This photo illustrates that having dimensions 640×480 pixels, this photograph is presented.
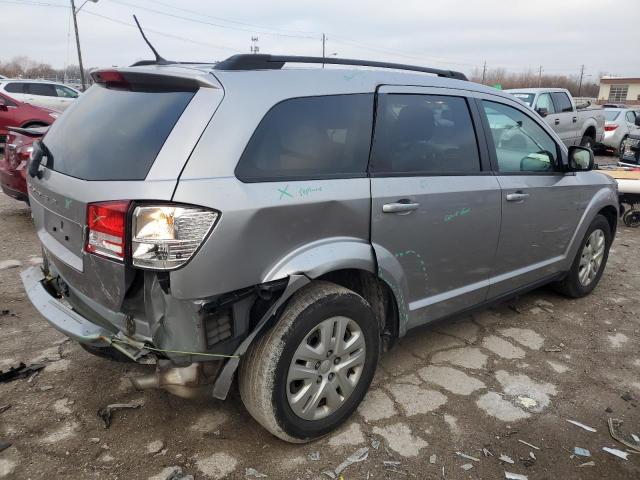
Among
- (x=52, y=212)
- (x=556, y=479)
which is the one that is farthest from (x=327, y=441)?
(x=52, y=212)

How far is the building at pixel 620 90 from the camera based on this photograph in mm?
62531

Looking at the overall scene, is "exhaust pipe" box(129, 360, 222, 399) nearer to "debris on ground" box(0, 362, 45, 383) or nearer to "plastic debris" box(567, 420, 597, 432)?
"debris on ground" box(0, 362, 45, 383)

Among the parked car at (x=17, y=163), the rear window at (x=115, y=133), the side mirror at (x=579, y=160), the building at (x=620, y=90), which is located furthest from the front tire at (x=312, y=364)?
the building at (x=620, y=90)

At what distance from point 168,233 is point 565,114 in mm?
11928

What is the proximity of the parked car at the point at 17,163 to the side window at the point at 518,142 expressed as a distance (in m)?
4.68

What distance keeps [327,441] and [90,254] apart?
4.70 feet

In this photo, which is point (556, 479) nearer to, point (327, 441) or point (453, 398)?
point (453, 398)

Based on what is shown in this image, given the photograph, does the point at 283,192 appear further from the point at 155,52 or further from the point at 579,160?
the point at 579,160

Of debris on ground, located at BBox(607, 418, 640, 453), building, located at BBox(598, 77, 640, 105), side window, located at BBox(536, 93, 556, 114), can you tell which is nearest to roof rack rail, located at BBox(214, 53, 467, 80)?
debris on ground, located at BBox(607, 418, 640, 453)

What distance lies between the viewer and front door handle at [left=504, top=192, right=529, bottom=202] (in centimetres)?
326

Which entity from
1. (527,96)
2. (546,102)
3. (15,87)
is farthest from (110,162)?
(15,87)

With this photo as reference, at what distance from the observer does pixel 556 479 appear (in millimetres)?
2326

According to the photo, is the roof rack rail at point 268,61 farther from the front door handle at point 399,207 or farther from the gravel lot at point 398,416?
the gravel lot at point 398,416

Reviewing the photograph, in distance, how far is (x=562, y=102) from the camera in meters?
11.7
